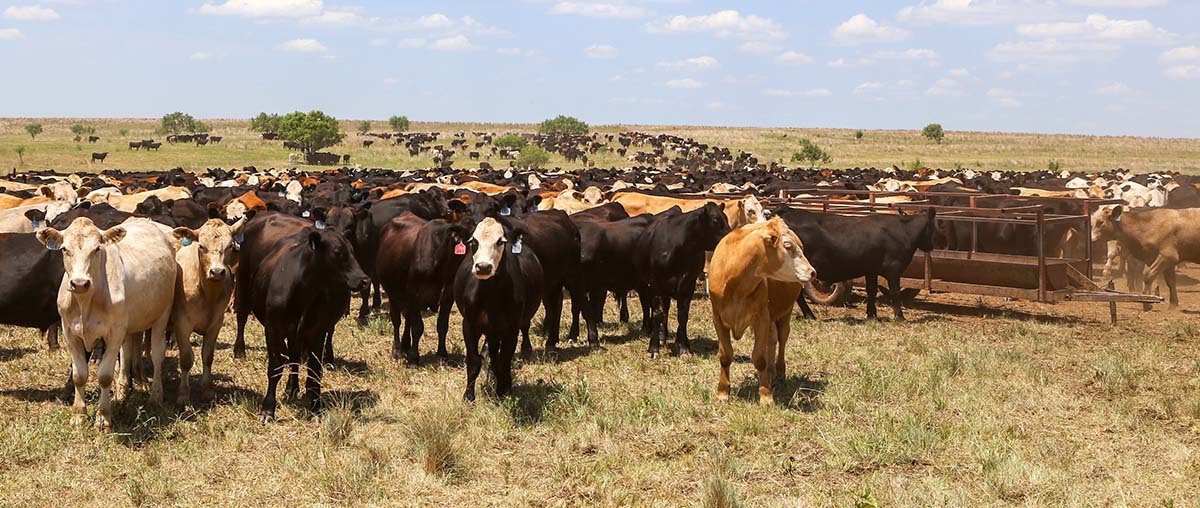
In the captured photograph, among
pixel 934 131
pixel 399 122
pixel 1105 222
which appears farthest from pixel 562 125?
pixel 1105 222

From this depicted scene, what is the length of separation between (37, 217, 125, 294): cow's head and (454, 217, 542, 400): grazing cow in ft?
8.31

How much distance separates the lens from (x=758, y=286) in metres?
8.16

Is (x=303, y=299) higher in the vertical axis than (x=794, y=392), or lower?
higher

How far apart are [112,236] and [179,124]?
123266 mm

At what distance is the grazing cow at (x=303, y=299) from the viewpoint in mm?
7578

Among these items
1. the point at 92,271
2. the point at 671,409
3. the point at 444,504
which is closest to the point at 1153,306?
the point at 671,409

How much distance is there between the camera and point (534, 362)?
10.2m

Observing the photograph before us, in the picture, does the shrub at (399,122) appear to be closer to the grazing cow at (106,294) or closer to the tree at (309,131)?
the tree at (309,131)

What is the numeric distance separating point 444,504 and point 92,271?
3.11 metres

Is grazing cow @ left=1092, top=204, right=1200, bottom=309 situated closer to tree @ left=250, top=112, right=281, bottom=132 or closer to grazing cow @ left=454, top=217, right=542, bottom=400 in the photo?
grazing cow @ left=454, top=217, right=542, bottom=400

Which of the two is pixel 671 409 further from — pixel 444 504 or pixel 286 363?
pixel 286 363

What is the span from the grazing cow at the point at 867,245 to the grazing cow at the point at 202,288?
7507 millimetres

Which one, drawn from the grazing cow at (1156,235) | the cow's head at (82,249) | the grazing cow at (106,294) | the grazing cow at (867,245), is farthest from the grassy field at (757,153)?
the cow's head at (82,249)

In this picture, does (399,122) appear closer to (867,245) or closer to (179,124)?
(179,124)
